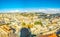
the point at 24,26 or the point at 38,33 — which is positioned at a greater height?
the point at 24,26

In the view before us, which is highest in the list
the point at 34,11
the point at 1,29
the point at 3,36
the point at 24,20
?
the point at 34,11

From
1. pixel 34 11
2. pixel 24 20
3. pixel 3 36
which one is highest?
pixel 34 11

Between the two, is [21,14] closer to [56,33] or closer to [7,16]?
[7,16]

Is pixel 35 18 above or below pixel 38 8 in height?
below

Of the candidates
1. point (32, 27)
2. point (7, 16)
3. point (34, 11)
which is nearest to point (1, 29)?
point (7, 16)

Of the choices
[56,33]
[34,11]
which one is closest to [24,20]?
[34,11]

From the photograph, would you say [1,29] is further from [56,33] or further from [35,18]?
[56,33]

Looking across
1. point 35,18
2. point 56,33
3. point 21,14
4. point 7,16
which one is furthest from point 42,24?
point 7,16

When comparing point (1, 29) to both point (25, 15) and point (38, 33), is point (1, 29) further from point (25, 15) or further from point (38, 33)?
point (38, 33)
